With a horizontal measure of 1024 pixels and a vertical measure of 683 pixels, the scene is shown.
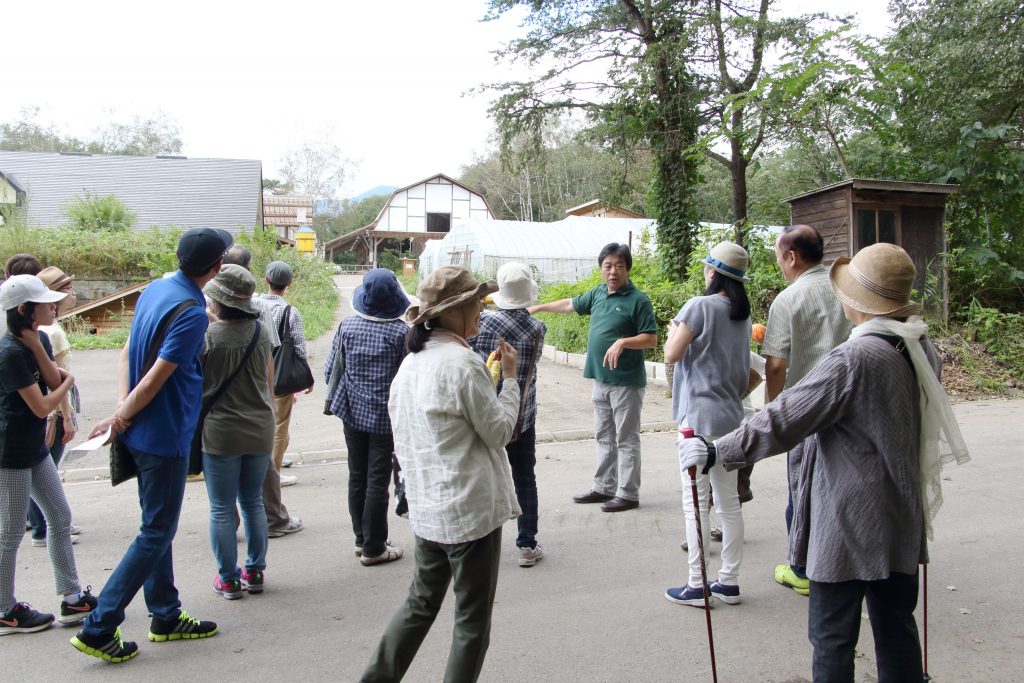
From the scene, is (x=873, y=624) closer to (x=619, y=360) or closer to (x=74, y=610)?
(x=619, y=360)

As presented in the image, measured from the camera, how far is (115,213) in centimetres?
2225

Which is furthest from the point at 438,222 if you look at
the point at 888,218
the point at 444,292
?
the point at 444,292

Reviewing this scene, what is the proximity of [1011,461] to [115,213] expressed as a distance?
23.0 m

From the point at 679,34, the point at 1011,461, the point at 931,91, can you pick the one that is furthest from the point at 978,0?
the point at 1011,461

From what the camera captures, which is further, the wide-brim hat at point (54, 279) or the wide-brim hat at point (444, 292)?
the wide-brim hat at point (54, 279)

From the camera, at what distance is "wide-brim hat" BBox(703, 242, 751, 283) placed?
4.17 meters

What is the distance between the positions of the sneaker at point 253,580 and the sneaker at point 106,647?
2.67 feet

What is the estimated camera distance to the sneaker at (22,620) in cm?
371

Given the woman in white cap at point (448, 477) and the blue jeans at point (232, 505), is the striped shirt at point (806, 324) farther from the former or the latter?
the blue jeans at point (232, 505)

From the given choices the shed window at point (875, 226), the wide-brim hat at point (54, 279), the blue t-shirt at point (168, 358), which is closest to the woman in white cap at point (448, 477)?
the blue t-shirt at point (168, 358)

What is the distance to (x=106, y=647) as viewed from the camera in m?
3.41

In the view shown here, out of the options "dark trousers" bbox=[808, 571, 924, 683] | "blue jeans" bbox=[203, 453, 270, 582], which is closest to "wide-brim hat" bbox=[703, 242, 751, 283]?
"dark trousers" bbox=[808, 571, 924, 683]

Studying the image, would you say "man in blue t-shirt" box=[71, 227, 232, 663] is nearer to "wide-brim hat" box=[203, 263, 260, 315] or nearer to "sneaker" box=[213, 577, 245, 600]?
"wide-brim hat" box=[203, 263, 260, 315]

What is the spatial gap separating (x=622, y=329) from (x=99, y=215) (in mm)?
21289
